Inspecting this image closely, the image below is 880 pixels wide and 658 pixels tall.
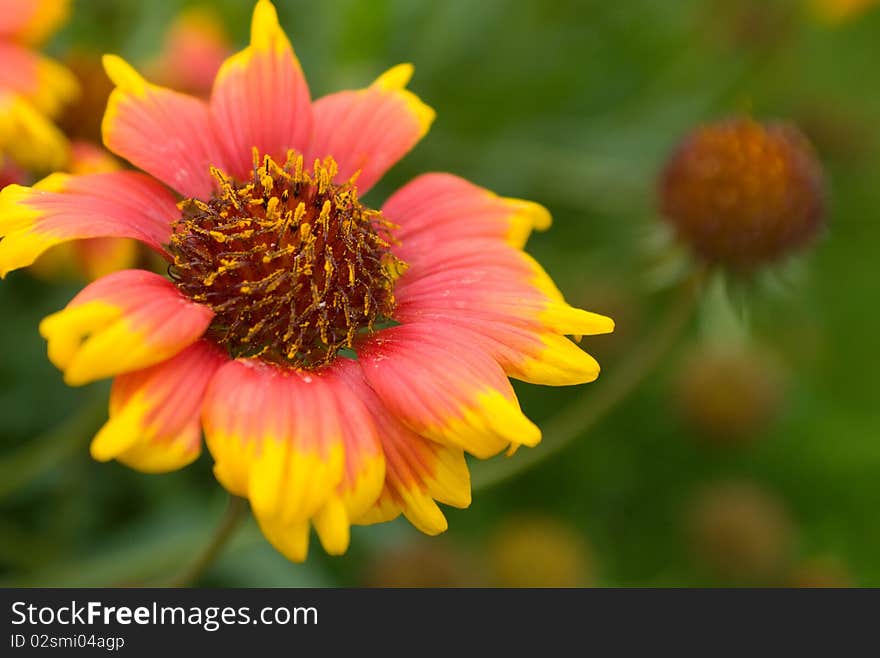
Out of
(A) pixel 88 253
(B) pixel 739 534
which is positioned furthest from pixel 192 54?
(B) pixel 739 534

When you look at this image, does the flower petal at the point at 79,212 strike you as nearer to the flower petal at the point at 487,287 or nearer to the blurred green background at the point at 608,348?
the flower petal at the point at 487,287

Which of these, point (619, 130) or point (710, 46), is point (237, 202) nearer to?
point (619, 130)

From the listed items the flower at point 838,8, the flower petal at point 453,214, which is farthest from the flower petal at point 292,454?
the flower at point 838,8

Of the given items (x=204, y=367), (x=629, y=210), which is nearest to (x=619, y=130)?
(x=629, y=210)

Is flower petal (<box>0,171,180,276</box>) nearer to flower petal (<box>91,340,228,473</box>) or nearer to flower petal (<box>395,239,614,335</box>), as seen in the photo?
flower petal (<box>91,340,228,473</box>)

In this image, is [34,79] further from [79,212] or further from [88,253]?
[79,212]

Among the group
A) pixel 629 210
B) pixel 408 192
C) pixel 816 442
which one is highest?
pixel 408 192
